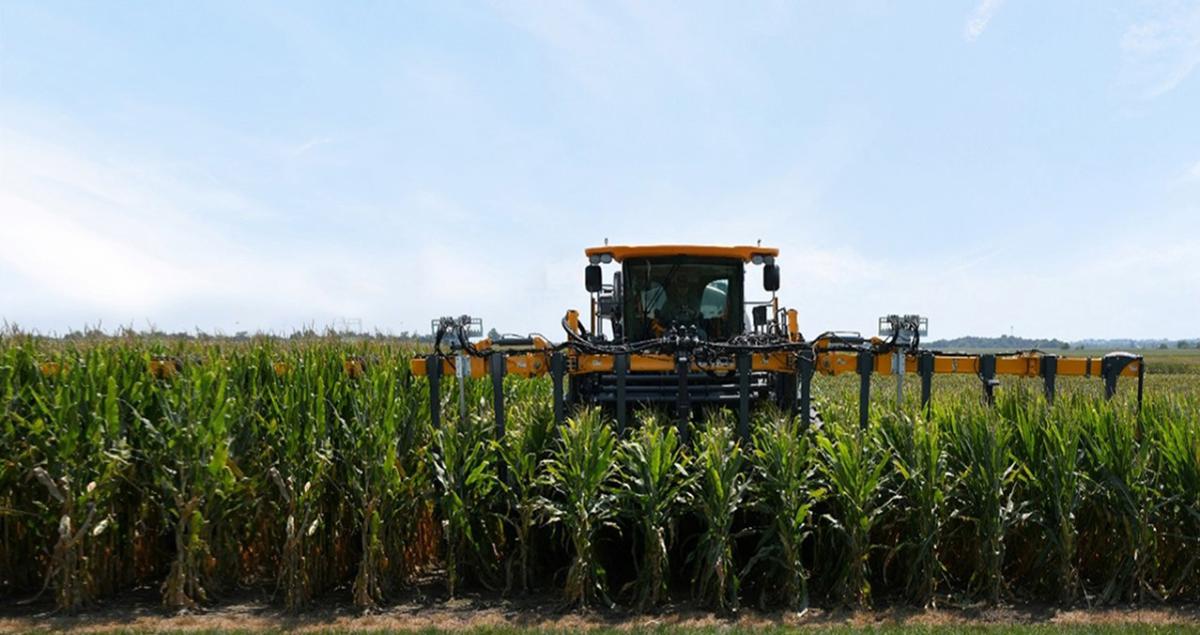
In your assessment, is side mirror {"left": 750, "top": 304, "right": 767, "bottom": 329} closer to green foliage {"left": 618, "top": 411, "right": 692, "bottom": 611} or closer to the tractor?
the tractor

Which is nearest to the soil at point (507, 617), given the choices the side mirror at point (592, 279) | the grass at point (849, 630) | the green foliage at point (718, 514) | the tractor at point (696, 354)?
the grass at point (849, 630)

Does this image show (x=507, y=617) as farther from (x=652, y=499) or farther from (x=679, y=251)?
(x=679, y=251)

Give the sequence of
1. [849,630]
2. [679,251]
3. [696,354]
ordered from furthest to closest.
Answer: [679,251] → [696,354] → [849,630]

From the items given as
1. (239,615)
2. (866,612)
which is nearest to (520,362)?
(239,615)

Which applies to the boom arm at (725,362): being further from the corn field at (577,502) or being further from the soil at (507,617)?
the soil at (507,617)

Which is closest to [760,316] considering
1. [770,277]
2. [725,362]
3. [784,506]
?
[770,277]

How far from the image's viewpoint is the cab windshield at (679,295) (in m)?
9.30

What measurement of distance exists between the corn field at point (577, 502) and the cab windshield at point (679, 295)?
239 centimetres

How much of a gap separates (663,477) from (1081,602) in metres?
3.30

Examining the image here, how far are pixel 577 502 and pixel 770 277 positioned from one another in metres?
3.96

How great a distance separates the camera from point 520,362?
7.32m

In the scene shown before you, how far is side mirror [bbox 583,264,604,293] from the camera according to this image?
912cm

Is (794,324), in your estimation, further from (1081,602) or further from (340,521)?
(340,521)

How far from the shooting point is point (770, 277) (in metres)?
9.13
